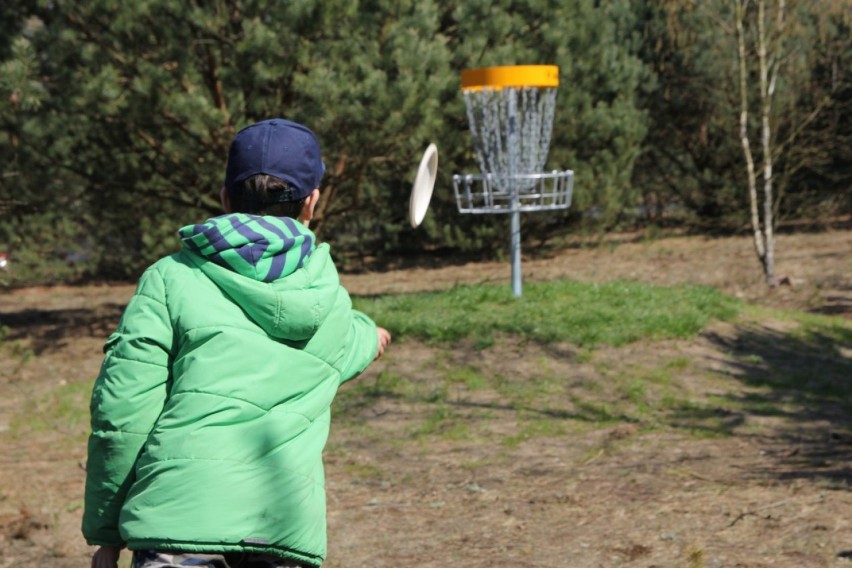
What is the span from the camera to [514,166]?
32.8ft

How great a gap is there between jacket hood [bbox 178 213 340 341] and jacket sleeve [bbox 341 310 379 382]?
176mm

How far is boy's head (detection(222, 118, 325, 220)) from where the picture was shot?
2227 millimetres

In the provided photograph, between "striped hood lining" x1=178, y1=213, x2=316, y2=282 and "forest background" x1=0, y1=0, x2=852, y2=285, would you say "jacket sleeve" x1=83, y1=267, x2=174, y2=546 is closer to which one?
"striped hood lining" x1=178, y1=213, x2=316, y2=282

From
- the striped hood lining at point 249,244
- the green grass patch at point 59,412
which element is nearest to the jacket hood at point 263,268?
the striped hood lining at point 249,244

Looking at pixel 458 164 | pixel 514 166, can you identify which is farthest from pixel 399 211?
pixel 514 166

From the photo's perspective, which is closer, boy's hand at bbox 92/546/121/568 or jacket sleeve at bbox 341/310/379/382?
boy's hand at bbox 92/546/121/568

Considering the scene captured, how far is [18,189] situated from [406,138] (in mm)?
3543

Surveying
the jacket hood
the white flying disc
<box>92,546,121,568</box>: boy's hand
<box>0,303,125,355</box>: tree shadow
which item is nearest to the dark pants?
<box>92,546,121,568</box>: boy's hand

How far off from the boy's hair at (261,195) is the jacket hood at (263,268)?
2.6 inches

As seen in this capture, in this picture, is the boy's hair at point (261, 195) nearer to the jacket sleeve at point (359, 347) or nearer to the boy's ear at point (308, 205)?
the boy's ear at point (308, 205)

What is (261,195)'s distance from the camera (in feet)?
7.37

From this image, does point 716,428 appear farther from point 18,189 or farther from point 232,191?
point 18,189

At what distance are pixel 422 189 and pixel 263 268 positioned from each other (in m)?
2.82

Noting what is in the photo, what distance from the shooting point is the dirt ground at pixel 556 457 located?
4582 mm
